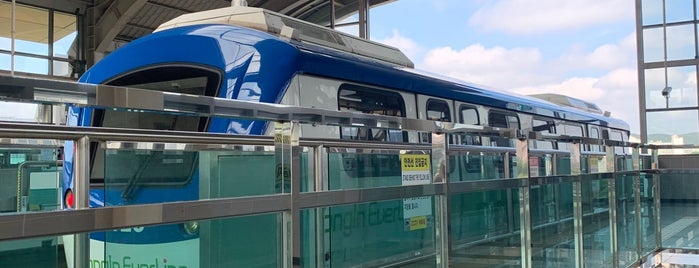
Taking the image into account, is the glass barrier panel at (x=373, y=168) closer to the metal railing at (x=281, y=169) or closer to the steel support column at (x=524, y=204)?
the metal railing at (x=281, y=169)

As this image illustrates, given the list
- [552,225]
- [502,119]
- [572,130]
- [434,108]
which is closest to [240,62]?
[434,108]

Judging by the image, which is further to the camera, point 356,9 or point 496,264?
point 356,9

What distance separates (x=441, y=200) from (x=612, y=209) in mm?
3344

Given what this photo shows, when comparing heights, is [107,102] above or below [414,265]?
above

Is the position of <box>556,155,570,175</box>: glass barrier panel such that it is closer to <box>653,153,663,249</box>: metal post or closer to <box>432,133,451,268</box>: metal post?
<box>432,133,451,268</box>: metal post

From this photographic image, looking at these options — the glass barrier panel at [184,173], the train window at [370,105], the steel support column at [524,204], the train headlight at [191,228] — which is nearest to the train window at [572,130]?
the train window at [370,105]

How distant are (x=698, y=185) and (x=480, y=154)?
579 cm

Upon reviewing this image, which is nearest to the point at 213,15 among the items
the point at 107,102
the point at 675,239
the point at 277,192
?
the point at 277,192

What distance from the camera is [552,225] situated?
5.54m

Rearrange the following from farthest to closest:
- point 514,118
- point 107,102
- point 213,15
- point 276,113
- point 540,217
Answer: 1. point 514,118
2. point 213,15
3. point 540,217
4. point 276,113
5. point 107,102

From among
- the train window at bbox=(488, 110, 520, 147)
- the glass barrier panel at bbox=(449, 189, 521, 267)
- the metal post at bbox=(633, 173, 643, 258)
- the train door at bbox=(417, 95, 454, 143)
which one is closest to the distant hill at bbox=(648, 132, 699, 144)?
the train window at bbox=(488, 110, 520, 147)

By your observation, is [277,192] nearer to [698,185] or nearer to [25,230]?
[25,230]

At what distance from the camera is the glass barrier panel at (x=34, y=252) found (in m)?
1.92

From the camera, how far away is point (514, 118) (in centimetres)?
885
